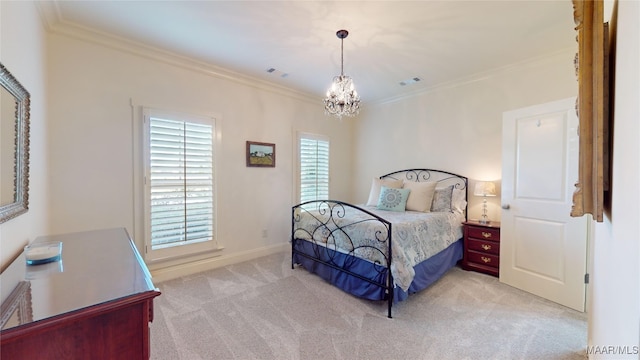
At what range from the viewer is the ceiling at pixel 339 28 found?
2.19 m

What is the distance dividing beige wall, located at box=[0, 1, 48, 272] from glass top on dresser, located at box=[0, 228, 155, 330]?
13cm

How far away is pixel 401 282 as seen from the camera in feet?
7.46

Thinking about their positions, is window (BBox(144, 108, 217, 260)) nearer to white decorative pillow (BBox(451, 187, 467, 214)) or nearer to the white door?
white decorative pillow (BBox(451, 187, 467, 214))

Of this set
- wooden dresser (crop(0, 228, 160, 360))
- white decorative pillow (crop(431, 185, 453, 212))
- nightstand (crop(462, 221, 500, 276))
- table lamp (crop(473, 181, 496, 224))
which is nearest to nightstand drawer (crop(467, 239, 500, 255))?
nightstand (crop(462, 221, 500, 276))

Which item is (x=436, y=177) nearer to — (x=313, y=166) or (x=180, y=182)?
(x=313, y=166)

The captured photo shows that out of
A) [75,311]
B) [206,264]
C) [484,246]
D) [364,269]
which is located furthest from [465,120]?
[75,311]

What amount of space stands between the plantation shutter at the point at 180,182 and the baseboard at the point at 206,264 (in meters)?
0.30

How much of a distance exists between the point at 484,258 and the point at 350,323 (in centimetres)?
216

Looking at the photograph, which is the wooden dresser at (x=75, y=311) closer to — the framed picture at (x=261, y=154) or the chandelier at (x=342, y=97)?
the chandelier at (x=342, y=97)

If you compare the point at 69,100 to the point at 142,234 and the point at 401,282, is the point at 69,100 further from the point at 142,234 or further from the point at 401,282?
the point at 401,282

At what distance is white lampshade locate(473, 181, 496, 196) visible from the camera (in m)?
3.28

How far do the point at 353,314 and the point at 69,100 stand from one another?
3498mm

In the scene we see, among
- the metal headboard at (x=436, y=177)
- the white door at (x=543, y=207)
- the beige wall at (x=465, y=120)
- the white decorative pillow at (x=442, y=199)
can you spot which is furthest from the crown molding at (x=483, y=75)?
the white decorative pillow at (x=442, y=199)

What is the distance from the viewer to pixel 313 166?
468 cm
